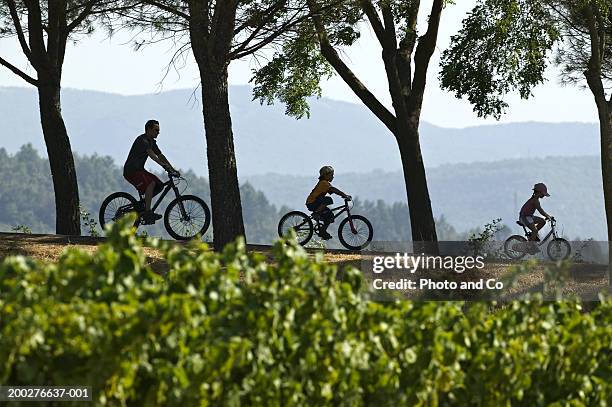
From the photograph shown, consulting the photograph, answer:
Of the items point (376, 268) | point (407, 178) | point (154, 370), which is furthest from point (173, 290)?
point (407, 178)

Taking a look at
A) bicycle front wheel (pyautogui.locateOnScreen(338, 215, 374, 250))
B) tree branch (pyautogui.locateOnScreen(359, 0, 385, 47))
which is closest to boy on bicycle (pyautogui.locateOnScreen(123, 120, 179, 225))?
bicycle front wheel (pyautogui.locateOnScreen(338, 215, 374, 250))

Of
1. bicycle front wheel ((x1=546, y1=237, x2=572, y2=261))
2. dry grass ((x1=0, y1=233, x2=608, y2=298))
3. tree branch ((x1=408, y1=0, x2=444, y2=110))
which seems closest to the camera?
dry grass ((x1=0, y1=233, x2=608, y2=298))

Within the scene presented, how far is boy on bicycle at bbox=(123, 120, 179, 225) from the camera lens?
46.7 ft

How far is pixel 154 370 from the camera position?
407 cm

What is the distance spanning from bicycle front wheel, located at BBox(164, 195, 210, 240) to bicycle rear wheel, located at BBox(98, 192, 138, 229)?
61 centimetres

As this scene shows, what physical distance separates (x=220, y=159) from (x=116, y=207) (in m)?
2.55

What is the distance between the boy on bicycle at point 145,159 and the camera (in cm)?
1424

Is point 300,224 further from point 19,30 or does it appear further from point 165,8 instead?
point 19,30

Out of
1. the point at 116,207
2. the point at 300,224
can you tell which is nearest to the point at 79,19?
the point at 116,207

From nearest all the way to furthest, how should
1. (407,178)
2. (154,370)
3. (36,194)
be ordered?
(154,370) → (407,178) → (36,194)

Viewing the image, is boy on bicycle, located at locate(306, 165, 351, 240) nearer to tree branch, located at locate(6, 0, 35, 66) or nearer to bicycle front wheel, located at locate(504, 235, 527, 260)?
bicycle front wheel, located at locate(504, 235, 527, 260)

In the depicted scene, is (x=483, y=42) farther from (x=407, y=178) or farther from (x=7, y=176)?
(x=7, y=176)

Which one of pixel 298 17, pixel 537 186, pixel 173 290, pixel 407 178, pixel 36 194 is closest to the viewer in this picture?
pixel 173 290

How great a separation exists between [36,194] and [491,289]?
156533 mm
